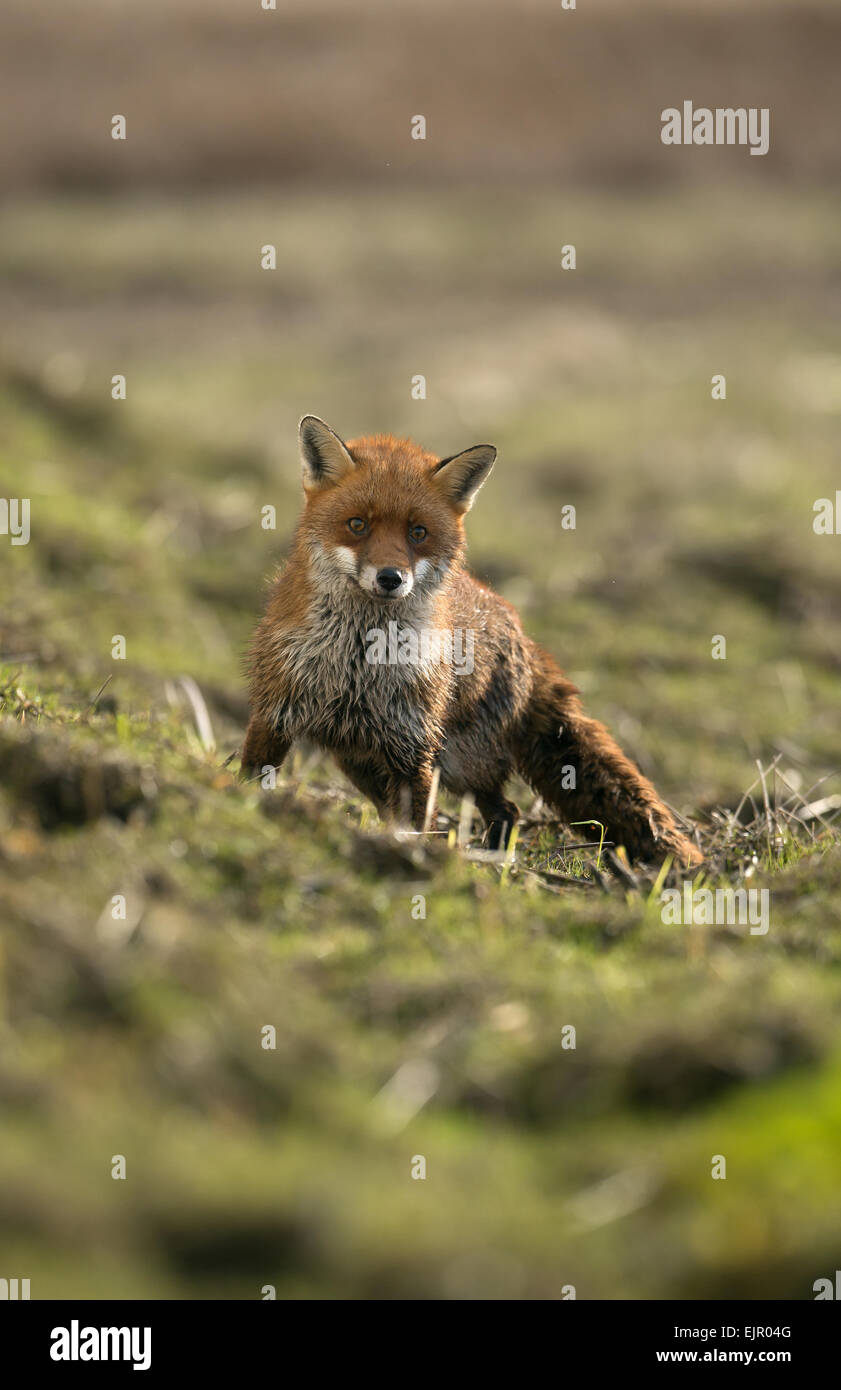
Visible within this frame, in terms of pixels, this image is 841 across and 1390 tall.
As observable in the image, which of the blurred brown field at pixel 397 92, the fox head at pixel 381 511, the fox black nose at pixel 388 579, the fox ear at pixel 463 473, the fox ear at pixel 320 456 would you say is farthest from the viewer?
the blurred brown field at pixel 397 92

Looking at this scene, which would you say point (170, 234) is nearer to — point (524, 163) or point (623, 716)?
point (524, 163)

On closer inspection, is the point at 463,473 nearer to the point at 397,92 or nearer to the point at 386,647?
the point at 386,647

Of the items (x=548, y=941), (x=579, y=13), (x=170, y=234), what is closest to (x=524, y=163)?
(x=579, y=13)

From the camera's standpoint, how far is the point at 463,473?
7.95 m

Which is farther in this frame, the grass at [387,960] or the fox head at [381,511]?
the fox head at [381,511]

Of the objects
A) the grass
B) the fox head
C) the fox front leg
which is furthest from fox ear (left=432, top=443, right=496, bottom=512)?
the grass

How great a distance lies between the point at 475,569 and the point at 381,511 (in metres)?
7.10

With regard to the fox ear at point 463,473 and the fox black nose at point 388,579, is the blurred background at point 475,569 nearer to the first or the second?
the fox black nose at point 388,579

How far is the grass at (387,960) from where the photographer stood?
3906mm


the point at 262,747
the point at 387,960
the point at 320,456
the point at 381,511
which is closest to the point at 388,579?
the point at 381,511

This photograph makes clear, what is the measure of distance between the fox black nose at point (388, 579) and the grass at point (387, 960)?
1.09 metres

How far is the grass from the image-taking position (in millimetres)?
3906

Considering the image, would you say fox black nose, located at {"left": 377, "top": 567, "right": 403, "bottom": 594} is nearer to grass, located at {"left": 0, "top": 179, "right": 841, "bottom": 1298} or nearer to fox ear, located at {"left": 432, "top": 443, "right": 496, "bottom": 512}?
fox ear, located at {"left": 432, "top": 443, "right": 496, "bottom": 512}

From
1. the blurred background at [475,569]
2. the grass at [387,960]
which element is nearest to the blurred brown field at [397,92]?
the blurred background at [475,569]
